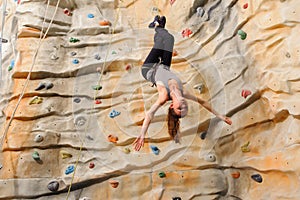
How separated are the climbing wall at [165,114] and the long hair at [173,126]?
2 cm

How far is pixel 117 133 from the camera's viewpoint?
2045mm

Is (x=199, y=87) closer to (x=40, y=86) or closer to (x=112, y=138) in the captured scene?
(x=112, y=138)

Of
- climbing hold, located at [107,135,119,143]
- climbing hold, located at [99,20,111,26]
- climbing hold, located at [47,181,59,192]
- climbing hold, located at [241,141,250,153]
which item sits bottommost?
climbing hold, located at [47,181,59,192]

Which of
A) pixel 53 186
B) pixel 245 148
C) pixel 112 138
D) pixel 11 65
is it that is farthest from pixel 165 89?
pixel 11 65

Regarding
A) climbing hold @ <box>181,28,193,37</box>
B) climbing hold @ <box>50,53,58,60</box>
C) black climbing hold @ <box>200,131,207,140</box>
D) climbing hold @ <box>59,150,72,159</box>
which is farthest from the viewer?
climbing hold @ <box>50,53,58,60</box>

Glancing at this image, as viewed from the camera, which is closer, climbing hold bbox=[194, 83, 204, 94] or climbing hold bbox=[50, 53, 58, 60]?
climbing hold bbox=[194, 83, 204, 94]

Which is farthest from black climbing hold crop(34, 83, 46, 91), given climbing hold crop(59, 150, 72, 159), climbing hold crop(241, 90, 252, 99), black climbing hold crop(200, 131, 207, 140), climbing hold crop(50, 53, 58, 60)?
climbing hold crop(241, 90, 252, 99)

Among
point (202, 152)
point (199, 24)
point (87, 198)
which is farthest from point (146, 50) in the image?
point (87, 198)

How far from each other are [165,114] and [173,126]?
7 cm

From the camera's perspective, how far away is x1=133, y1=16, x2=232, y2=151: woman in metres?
1.95

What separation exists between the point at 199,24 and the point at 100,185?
966 millimetres

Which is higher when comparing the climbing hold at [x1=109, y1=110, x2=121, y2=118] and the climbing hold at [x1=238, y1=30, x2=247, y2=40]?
the climbing hold at [x1=238, y1=30, x2=247, y2=40]

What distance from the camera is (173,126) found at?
78.3 inches

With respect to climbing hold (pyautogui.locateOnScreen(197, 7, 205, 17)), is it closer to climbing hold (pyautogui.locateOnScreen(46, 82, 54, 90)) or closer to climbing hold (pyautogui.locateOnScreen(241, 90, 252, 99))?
climbing hold (pyautogui.locateOnScreen(241, 90, 252, 99))
